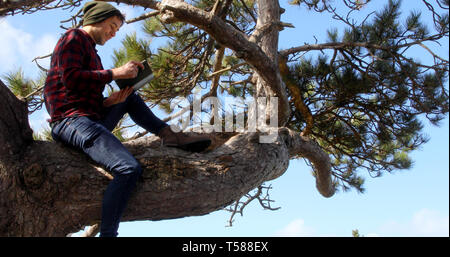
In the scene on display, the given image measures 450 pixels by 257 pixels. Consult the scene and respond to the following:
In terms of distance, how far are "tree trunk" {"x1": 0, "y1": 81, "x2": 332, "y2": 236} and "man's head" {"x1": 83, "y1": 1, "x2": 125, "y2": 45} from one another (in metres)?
0.42

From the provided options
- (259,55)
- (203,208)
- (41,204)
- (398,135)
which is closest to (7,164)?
(41,204)

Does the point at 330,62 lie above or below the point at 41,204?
above

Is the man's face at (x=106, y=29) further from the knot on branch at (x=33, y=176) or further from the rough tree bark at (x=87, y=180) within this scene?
the knot on branch at (x=33, y=176)

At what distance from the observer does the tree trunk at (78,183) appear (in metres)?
1.59

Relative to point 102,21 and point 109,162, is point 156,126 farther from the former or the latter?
point 102,21

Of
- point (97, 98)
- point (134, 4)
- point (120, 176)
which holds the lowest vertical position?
point (120, 176)

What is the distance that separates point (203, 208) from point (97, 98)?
64 cm

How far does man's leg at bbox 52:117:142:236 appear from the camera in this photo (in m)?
1.56

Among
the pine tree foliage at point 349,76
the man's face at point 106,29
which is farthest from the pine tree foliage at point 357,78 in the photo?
the man's face at point 106,29

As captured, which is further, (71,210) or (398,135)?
(398,135)

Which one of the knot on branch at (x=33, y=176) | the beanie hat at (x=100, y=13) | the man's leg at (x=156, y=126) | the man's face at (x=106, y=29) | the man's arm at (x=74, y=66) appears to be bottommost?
the knot on branch at (x=33, y=176)

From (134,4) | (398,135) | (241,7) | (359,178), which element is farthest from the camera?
(359,178)

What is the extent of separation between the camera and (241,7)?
12.8ft

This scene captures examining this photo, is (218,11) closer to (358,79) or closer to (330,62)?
(330,62)
